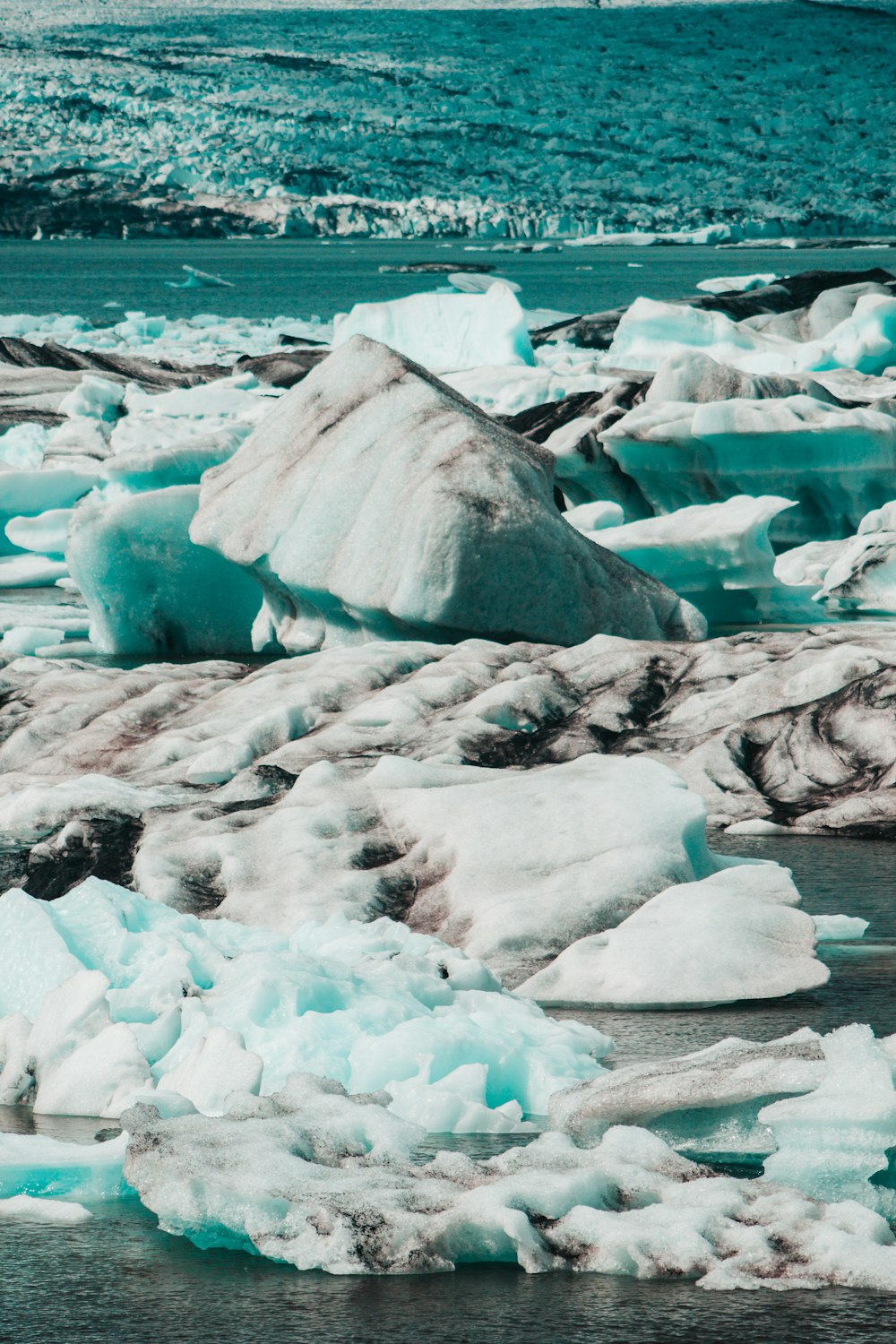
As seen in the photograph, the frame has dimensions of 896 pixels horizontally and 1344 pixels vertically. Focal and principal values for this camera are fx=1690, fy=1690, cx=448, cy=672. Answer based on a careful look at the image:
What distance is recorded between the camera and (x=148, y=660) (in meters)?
10.3

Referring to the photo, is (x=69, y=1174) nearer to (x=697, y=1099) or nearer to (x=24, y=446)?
(x=697, y=1099)

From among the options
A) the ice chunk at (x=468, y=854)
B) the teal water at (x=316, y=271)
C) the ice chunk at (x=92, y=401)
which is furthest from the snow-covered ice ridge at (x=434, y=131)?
the ice chunk at (x=468, y=854)

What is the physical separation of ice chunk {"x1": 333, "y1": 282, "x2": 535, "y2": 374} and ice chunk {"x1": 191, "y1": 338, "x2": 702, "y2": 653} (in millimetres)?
12126

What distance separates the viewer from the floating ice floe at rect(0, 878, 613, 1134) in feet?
10.4

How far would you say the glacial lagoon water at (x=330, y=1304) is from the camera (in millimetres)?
2232

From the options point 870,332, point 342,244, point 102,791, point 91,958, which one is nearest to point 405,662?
point 102,791

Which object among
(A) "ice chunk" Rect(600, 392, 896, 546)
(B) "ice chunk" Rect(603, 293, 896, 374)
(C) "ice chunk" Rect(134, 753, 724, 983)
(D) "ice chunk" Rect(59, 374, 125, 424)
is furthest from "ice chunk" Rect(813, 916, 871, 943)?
(D) "ice chunk" Rect(59, 374, 125, 424)

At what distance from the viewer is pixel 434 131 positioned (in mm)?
101812

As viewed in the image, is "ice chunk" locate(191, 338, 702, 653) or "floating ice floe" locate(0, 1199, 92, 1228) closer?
"floating ice floe" locate(0, 1199, 92, 1228)

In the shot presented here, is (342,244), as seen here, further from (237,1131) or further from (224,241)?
(237,1131)

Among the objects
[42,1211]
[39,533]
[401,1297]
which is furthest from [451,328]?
[401,1297]

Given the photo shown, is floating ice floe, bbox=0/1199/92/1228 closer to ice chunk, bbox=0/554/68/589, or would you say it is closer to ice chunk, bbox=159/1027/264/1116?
ice chunk, bbox=159/1027/264/1116

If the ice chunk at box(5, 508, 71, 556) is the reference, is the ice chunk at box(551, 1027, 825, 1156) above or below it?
above

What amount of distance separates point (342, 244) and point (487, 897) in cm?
9242
